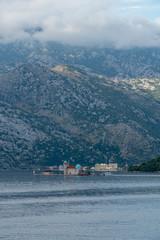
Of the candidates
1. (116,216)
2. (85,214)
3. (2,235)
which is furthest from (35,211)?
(2,235)

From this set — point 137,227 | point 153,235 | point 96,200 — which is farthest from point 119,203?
point 153,235

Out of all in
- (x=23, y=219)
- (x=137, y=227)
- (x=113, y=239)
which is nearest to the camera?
(x=113, y=239)

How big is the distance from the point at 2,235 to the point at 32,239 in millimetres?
8060

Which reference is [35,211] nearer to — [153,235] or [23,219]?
[23,219]

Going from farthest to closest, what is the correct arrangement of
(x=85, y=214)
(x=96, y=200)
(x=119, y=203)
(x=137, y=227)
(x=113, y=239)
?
(x=96, y=200), (x=119, y=203), (x=85, y=214), (x=137, y=227), (x=113, y=239)

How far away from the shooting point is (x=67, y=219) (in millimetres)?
137375

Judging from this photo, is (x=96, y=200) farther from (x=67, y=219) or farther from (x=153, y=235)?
(x=153, y=235)

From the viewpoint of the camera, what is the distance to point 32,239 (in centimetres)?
10931

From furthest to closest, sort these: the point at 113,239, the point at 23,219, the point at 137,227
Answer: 1. the point at 23,219
2. the point at 137,227
3. the point at 113,239

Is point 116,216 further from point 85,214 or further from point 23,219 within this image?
point 23,219

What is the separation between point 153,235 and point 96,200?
276 feet

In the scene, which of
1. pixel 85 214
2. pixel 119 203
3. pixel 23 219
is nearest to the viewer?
pixel 23 219

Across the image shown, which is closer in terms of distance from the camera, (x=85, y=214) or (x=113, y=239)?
(x=113, y=239)

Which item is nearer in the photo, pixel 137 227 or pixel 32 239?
pixel 32 239
